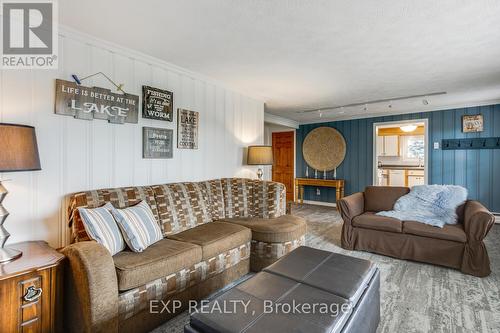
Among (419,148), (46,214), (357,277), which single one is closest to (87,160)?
(46,214)

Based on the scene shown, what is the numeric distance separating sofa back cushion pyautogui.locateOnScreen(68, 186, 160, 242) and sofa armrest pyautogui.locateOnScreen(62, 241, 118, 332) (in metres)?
0.37

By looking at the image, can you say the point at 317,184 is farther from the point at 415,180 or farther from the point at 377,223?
the point at 377,223

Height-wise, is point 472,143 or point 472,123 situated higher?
point 472,123

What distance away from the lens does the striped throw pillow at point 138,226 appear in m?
2.00

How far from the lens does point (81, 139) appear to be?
234 cm

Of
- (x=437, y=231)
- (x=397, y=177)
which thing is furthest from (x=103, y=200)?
(x=397, y=177)

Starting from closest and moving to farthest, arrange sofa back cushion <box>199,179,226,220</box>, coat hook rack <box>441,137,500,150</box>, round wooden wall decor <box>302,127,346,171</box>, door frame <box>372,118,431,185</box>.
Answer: sofa back cushion <box>199,179,226,220</box> < coat hook rack <box>441,137,500,150</box> < door frame <box>372,118,431,185</box> < round wooden wall decor <box>302,127,346,171</box>

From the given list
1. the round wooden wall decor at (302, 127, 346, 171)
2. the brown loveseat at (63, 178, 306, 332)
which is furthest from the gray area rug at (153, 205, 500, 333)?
the round wooden wall decor at (302, 127, 346, 171)

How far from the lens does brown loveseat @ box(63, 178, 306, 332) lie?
62.1 inches

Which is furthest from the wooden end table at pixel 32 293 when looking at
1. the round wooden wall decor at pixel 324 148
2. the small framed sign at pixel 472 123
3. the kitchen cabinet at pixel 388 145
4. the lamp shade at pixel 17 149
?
the kitchen cabinet at pixel 388 145

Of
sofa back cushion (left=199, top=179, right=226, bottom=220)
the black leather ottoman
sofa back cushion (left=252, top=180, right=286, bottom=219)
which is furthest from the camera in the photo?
sofa back cushion (left=252, top=180, right=286, bottom=219)

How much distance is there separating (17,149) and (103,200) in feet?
2.53

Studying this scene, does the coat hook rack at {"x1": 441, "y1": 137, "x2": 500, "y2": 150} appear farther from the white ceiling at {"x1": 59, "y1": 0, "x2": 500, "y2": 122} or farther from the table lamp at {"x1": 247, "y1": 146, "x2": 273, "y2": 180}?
the table lamp at {"x1": 247, "y1": 146, "x2": 273, "y2": 180}

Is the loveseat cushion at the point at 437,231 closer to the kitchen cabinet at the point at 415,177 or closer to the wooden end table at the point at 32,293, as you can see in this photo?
the wooden end table at the point at 32,293
